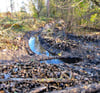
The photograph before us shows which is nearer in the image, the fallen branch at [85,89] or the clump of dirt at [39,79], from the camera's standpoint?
the fallen branch at [85,89]

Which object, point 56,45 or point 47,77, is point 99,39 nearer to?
point 56,45

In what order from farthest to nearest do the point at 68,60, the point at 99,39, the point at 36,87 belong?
the point at 99,39 < the point at 68,60 < the point at 36,87

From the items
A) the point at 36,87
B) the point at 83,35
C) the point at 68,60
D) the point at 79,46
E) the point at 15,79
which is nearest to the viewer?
the point at 36,87

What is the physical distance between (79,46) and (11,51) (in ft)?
21.5

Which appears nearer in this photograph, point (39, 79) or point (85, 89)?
point (85, 89)

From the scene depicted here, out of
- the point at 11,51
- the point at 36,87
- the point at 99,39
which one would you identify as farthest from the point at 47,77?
the point at 99,39

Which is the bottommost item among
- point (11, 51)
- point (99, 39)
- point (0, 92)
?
point (0, 92)

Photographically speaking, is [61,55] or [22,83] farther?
[61,55]

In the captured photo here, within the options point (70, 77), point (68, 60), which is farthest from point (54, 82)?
point (68, 60)

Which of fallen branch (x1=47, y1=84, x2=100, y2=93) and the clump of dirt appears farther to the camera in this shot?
the clump of dirt

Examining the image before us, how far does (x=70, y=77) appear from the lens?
5.42 m

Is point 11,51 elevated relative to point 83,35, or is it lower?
lower

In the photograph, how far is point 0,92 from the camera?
4.34 m

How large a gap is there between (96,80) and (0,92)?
14.4ft
